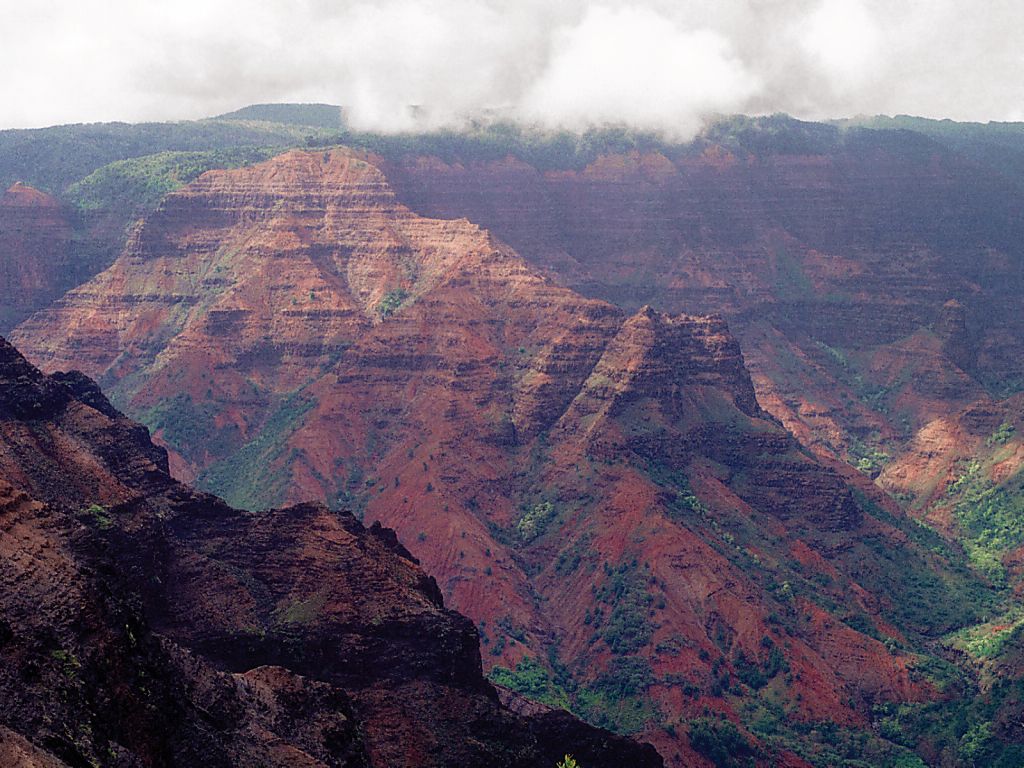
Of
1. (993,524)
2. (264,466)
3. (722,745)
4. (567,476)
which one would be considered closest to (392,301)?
(264,466)

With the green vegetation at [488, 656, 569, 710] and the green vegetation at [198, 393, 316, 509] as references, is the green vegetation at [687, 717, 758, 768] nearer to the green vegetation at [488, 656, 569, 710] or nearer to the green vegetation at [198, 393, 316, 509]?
the green vegetation at [488, 656, 569, 710]

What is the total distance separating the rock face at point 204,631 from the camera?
210 ft

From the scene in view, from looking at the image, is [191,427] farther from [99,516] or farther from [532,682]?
[99,516]

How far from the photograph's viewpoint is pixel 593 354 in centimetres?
17062

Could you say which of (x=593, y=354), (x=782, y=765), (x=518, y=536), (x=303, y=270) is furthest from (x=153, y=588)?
(x=303, y=270)

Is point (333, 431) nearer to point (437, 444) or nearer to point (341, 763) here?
point (437, 444)

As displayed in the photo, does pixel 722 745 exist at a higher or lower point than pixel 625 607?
lower

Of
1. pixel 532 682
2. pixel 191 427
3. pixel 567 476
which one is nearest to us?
pixel 532 682

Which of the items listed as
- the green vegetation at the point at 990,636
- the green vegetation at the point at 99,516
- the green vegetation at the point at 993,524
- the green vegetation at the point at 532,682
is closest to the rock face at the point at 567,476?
the green vegetation at the point at 532,682

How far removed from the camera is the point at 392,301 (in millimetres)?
194000

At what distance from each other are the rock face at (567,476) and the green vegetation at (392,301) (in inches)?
10.9

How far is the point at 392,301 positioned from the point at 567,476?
1562 inches

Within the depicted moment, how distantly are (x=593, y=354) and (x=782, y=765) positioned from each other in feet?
175

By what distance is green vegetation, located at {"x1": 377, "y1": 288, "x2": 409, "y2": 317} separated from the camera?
19238cm
